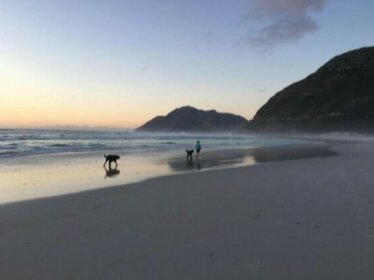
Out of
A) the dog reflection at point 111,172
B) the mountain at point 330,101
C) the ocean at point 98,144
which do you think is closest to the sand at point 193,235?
the dog reflection at point 111,172

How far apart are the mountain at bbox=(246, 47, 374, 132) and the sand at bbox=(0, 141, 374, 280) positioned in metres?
108

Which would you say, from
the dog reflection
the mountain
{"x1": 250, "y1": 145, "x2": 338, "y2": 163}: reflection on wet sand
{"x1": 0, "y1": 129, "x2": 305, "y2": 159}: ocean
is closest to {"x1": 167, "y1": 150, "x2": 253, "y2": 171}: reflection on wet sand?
{"x1": 250, "y1": 145, "x2": 338, "y2": 163}: reflection on wet sand

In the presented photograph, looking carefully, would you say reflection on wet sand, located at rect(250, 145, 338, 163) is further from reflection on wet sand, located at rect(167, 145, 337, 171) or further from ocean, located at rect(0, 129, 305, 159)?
ocean, located at rect(0, 129, 305, 159)

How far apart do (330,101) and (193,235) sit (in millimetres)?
140628

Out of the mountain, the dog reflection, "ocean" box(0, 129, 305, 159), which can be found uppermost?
the mountain

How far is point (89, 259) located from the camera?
5.66 m

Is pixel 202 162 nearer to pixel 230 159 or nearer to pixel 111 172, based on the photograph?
pixel 230 159

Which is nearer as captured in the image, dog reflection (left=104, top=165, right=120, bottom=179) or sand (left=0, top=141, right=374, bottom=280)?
sand (left=0, top=141, right=374, bottom=280)

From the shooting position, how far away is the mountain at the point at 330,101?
12081 cm

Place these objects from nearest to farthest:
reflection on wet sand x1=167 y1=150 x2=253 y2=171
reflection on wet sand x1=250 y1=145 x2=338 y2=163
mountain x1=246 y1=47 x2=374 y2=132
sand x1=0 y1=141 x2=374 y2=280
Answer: sand x1=0 y1=141 x2=374 y2=280
reflection on wet sand x1=167 y1=150 x2=253 y2=171
reflection on wet sand x1=250 y1=145 x2=338 y2=163
mountain x1=246 y1=47 x2=374 y2=132

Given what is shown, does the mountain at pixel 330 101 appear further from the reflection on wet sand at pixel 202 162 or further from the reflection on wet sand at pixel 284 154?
the reflection on wet sand at pixel 202 162

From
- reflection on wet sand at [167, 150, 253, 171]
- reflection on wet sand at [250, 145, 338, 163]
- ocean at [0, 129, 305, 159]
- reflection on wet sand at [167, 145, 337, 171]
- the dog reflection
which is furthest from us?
ocean at [0, 129, 305, 159]

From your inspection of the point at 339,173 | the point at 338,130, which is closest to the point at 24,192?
the point at 339,173

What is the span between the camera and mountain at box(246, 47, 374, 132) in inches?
4756
